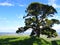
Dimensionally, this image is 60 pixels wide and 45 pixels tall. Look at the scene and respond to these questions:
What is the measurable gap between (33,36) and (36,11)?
20.1 ft

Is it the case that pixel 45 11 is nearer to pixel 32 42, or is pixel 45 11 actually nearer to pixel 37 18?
pixel 37 18

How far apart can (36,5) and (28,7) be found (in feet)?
6.93

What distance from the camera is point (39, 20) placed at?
54.7 meters

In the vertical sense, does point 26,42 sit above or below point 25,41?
below

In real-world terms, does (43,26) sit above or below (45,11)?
below

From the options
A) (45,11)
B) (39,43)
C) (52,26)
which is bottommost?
(39,43)

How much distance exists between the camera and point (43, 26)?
55000 millimetres

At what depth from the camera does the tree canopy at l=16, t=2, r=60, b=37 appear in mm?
54250

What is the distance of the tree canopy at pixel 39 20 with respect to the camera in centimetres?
5425

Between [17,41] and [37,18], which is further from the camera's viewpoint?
[37,18]

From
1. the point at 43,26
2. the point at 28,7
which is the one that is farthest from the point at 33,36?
the point at 28,7

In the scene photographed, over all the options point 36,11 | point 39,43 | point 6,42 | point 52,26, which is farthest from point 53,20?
point 6,42

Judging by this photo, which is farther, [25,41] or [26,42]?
[25,41]

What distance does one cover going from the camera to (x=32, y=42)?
49.8m
